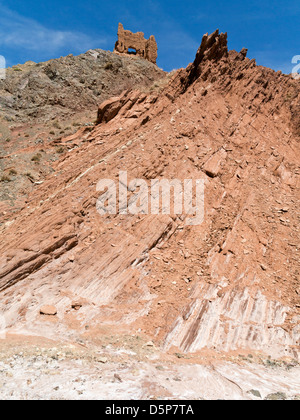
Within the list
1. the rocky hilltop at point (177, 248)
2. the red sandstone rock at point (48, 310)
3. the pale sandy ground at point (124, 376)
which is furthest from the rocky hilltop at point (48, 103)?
the pale sandy ground at point (124, 376)

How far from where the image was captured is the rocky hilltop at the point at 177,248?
7637 millimetres

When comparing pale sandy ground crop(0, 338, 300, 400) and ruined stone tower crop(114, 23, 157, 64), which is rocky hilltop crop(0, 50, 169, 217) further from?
pale sandy ground crop(0, 338, 300, 400)

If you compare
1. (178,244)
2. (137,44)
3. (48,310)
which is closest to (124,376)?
(48,310)

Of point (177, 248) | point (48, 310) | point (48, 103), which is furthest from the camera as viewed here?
point (48, 103)

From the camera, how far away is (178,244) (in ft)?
33.0

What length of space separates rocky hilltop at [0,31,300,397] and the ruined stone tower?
2038cm

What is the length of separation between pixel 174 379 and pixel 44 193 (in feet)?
33.1

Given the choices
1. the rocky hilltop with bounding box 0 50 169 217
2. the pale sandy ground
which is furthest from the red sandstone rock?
the rocky hilltop with bounding box 0 50 169 217

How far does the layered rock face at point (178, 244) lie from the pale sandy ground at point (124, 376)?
2.68 ft

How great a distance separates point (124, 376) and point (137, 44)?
35584 millimetres

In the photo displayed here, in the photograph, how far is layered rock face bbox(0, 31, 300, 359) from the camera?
7.80 meters

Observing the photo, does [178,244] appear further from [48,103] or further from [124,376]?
[48,103]

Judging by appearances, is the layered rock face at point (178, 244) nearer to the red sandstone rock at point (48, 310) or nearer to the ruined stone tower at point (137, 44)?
the red sandstone rock at point (48, 310)
